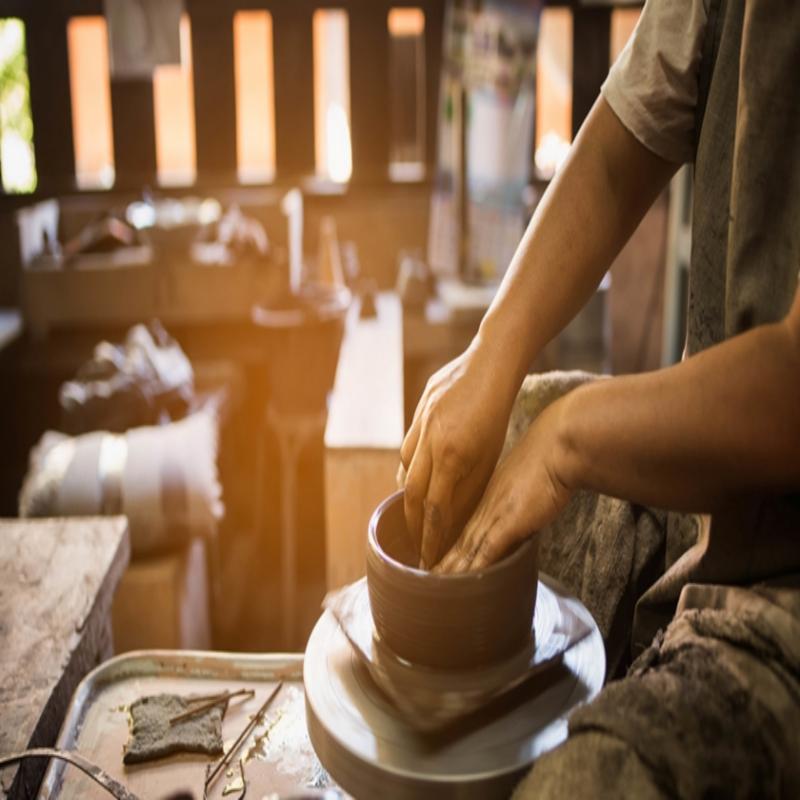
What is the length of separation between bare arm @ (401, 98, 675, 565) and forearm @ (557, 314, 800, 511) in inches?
7.5

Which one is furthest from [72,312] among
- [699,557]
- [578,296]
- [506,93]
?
[699,557]

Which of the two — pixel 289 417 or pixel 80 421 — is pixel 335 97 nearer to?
pixel 289 417

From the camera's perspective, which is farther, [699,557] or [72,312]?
[72,312]

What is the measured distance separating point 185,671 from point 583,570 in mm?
837

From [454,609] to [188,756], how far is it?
2.07ft

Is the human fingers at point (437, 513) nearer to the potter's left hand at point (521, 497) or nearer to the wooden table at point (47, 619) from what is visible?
the potter's left hand at point (521, 497)

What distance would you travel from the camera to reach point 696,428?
4.48ft

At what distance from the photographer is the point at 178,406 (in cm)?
446

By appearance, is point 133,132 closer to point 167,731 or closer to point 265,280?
point 265,280

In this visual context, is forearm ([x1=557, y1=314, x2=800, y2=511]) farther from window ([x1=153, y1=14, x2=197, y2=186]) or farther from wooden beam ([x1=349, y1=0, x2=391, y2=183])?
window ([x1=153, y1=14, x2=197, y2=186])

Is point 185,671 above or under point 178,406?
above

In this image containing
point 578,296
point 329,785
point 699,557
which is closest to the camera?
point 699,557

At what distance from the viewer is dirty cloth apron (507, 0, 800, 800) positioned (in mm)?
1276

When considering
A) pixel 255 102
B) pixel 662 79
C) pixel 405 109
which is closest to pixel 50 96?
pixel 405 109
